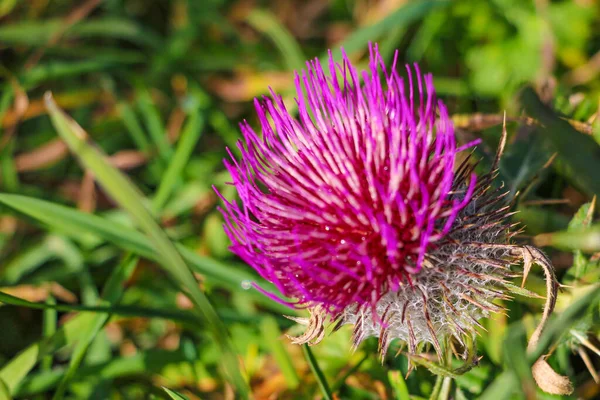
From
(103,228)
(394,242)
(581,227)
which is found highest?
(394,242)

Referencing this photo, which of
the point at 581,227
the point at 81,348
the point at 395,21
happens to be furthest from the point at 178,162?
the point at 581,227

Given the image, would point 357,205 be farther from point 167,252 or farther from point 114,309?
point 114,309

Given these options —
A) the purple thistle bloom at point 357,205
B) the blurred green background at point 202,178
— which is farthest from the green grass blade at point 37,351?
the purple thistle bloom at point 357,205

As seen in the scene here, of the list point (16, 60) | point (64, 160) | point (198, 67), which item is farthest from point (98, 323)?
point (16, 60)

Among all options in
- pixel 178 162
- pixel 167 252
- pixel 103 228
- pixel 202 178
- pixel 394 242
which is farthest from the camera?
pixel 202 178

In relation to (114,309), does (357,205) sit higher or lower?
higher

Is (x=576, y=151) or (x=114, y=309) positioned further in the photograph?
(x=114, y=309)

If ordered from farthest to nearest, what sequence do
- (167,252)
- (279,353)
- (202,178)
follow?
(202,178), (279,353), (167,252)

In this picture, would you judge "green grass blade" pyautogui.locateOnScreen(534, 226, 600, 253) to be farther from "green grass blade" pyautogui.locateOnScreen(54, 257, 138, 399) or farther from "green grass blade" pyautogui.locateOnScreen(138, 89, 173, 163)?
"green grass blade" pyautogui.locateOnScreen(138, 89, 173, 163)
